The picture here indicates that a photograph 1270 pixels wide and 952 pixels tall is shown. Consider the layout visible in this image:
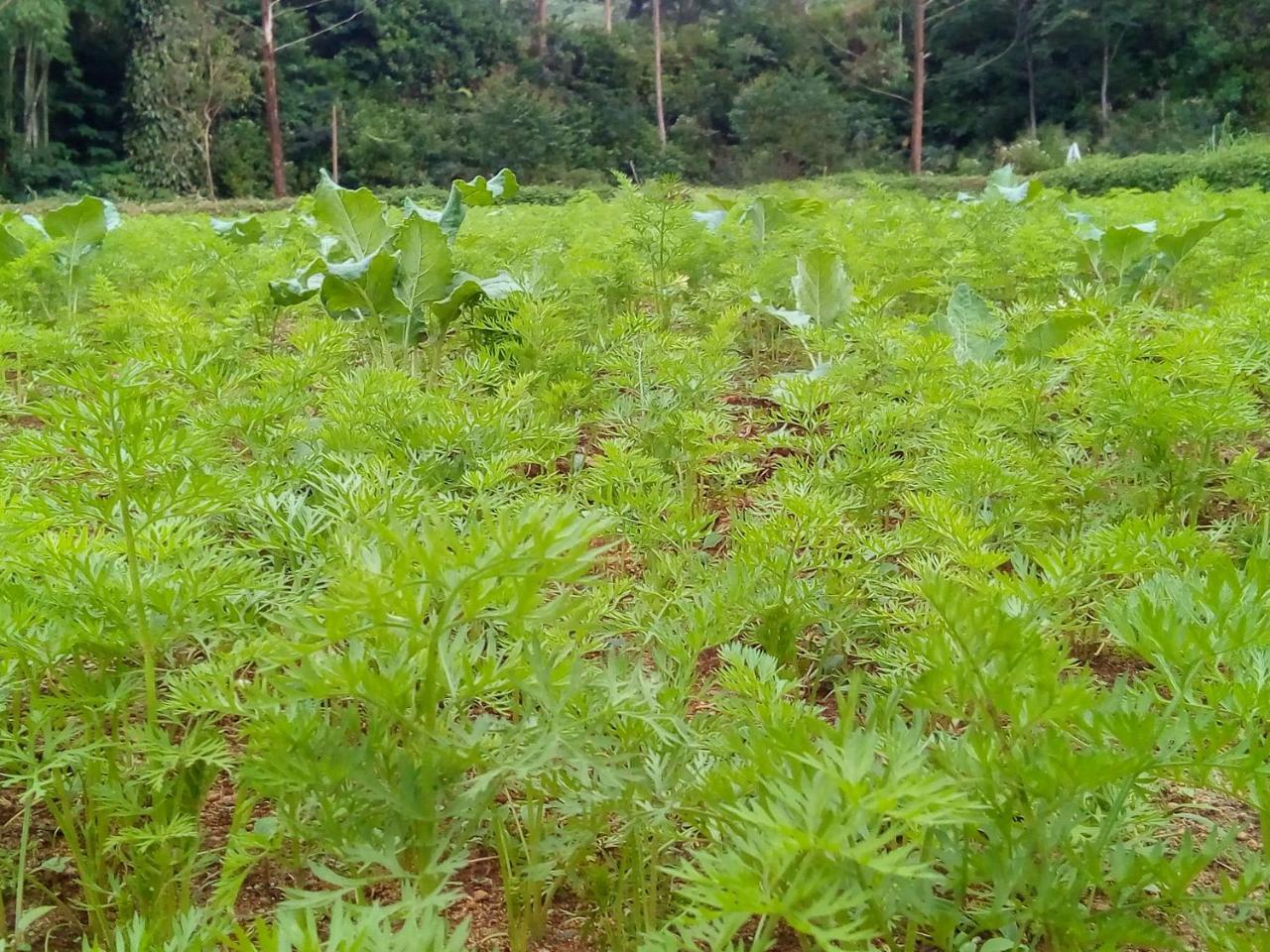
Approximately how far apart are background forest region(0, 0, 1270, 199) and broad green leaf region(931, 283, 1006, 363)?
17435 millimetres

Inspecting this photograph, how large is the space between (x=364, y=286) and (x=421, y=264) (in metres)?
0.18

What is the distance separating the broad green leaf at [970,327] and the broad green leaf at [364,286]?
1.58m

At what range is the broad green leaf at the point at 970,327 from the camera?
235cm

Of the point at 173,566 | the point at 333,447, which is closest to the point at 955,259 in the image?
the point at 333,447

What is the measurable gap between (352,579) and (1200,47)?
88.8 feet

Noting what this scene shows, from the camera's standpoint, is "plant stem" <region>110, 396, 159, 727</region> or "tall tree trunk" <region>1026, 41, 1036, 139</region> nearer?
"plant stem" <region>110, 396, 159, 727</region>

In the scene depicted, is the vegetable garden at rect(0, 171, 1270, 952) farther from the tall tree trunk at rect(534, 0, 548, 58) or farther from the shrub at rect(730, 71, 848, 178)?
the tall tree trunk at rect(534, 0, 548, 58)

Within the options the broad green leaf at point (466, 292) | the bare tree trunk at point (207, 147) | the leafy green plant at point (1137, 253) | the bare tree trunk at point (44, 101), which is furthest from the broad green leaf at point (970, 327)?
the bare tree trunk at point (44, 101)

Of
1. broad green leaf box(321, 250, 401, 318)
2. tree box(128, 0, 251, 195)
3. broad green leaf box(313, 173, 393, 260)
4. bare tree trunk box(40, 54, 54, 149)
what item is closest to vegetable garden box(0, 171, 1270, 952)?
broad green leaf box(321, 250, 401, 318)

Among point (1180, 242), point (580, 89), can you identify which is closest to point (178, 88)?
point (580, 89)

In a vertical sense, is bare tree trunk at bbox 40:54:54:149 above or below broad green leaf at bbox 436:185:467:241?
above

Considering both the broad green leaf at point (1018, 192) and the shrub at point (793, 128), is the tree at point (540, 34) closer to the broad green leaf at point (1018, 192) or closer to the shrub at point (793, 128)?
the shrub at point (793, 128)

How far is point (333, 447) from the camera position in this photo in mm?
1484

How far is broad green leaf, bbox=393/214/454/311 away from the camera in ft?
8.52
